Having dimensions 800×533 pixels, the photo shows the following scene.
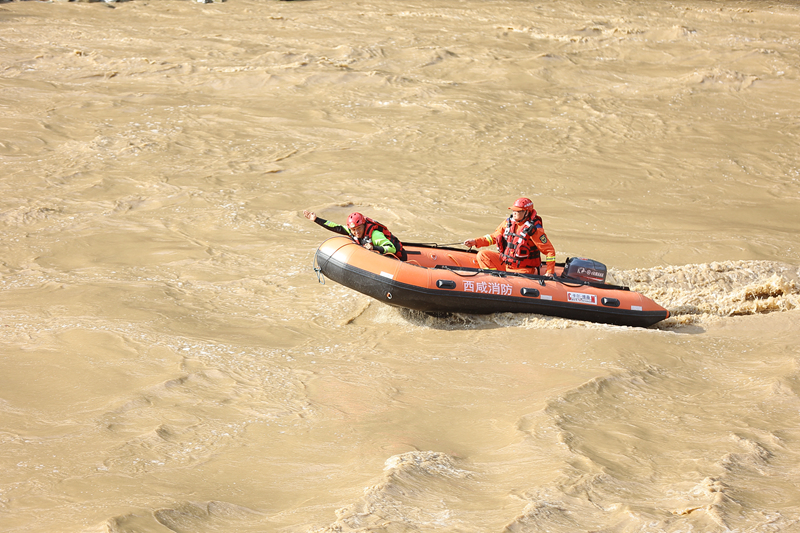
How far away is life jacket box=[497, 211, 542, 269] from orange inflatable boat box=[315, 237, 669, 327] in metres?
0.37

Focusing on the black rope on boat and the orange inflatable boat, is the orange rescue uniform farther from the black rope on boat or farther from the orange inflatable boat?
the black rope on boat

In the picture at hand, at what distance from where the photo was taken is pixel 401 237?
26.8 ft

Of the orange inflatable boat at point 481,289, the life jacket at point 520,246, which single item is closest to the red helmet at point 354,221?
the orange inflatable boat at point 481,289

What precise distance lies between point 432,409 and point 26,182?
6.56 metres

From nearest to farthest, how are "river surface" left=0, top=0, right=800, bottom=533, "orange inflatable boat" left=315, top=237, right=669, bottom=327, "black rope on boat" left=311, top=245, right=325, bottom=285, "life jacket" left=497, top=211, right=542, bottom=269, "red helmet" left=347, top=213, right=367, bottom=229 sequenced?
"river surface" left=0, top=0, right=800, bottom=533 → "orange inflatable boat" left=315, top=237, right=669, bottom=327 → "red helmet" left=347, top=213, right=367, bottom=229 → "black rope on boat" left=311, top=245, right=325, bottom=285 → "life jacket" left=497, top=211, right=542, bottom=269

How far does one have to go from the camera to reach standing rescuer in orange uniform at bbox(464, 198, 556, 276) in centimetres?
649

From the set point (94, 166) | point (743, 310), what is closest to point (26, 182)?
point (94, 166)

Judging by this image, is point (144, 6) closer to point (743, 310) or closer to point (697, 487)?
point (743, 310)

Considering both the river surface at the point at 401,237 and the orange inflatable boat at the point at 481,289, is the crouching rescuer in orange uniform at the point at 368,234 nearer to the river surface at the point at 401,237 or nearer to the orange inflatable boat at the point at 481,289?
the orange inflatable boat at the point at 481,289

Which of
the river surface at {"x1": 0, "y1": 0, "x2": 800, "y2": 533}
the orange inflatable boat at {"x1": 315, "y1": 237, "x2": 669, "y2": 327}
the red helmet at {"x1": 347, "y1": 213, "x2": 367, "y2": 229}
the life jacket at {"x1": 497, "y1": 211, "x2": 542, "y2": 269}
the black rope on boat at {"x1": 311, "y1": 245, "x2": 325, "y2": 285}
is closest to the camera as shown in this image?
the river surface at {"x1": 0, "y1": 0, "x2": 800, "y2": 533}

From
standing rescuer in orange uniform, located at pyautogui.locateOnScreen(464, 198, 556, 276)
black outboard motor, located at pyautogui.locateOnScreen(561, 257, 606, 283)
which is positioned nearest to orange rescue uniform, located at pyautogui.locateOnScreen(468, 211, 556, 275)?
standing rescuer in orange uniform, located at pyautogui.locateOnScreen(464, 198, 556, 276)

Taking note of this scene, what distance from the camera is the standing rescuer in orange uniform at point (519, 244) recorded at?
21.3 feet

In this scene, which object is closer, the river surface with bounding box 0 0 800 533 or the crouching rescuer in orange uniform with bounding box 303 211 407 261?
the river surface with bounding box 0 0 800 533

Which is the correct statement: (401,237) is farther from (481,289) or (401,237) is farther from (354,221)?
(481,289)
